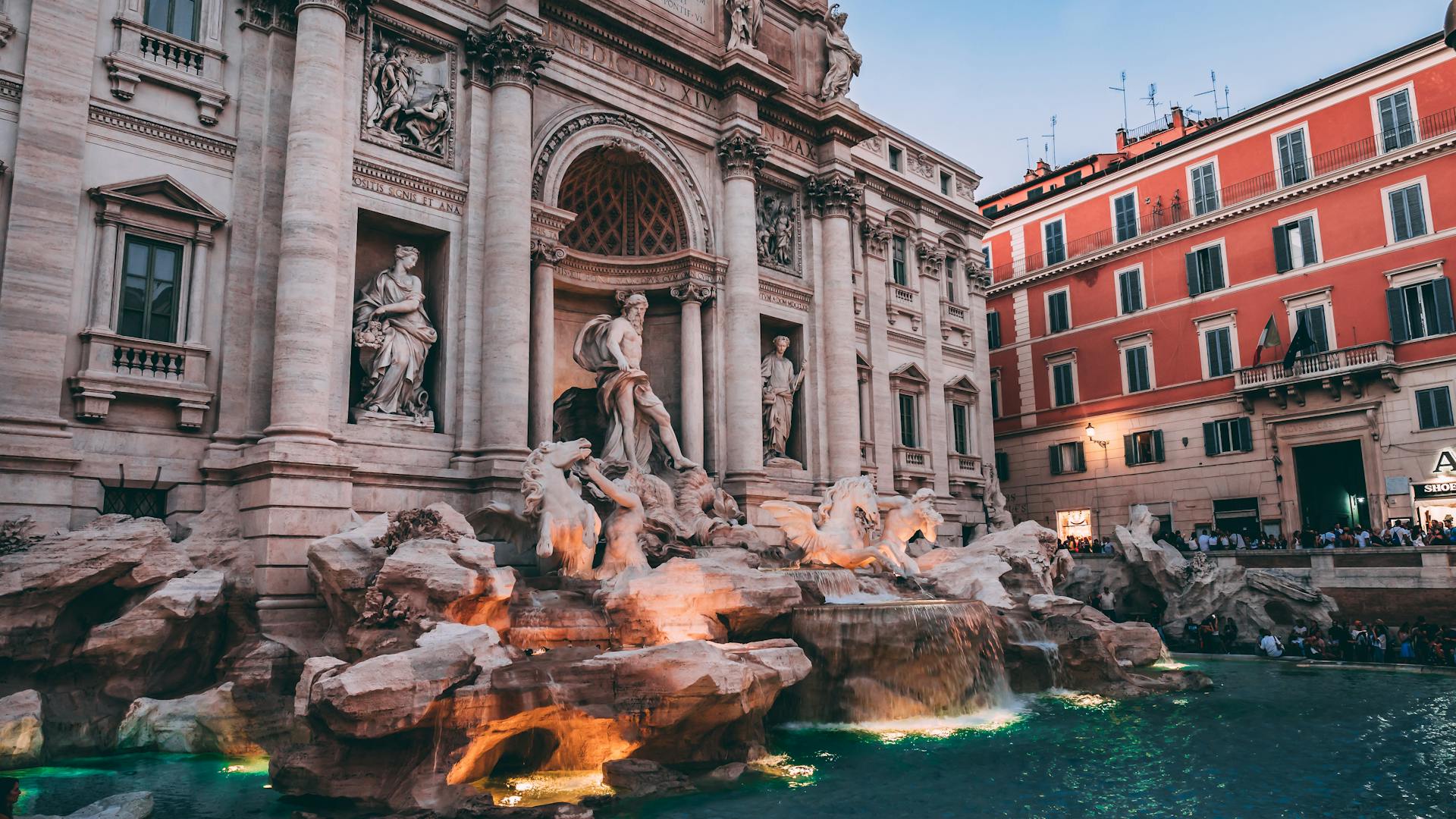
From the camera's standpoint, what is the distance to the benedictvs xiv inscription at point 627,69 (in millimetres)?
18297

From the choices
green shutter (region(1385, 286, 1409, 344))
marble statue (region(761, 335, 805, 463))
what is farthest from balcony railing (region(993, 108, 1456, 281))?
marble statue (region(761, 335, 805, 463))

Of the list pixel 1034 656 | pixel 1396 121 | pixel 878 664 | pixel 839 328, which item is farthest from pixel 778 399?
pixel 1396 121

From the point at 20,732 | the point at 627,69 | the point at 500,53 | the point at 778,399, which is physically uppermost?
the point at 627,69

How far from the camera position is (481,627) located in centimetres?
984

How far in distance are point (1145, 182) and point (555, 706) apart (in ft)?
94.0

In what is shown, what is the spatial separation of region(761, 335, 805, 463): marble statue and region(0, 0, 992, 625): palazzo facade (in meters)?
0.41

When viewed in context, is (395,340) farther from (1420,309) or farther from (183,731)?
(1420,309)

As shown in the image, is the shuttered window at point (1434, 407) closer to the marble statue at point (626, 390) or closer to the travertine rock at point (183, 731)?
the marble statue at point (626, 390)

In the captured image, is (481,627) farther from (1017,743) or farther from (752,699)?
(1017,743)

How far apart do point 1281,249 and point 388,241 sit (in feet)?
78.7

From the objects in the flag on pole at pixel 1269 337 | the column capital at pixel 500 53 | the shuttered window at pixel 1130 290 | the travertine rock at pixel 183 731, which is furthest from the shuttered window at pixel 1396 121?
the travertine rock at pixel 183 731

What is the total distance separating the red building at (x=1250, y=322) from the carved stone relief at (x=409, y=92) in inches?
878

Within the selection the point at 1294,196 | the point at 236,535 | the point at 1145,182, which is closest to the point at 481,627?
the point at 236,535

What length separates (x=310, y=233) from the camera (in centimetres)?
1382
